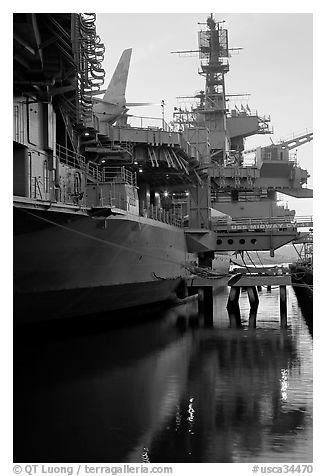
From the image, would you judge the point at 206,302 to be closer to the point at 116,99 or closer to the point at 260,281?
the point at 260,281

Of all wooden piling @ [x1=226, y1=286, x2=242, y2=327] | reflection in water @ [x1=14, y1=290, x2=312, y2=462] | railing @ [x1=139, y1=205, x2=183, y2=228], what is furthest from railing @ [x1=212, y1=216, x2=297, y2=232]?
reflection in water @ [x1=14, y1=290, x2=312, y2=462]

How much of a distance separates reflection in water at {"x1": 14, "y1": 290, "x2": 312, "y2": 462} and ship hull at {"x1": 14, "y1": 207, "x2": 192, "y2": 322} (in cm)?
111

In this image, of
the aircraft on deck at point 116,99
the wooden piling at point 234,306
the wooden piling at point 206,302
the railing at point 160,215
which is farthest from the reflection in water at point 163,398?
the aircraft on deck at point 116,99

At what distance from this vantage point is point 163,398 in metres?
10.0

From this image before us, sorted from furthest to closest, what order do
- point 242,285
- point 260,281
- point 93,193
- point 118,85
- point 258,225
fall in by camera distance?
point 258,225 < point 118,85 < point 242,285 < point 260,281 < point 93,193

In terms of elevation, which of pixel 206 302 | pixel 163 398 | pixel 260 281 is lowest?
pixel 163 398

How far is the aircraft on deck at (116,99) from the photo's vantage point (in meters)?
22.1

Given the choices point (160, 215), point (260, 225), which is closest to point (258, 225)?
point (260, 225)

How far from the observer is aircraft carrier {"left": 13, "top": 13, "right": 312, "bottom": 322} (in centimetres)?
1219

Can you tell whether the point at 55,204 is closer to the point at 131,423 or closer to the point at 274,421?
the point at 131,423

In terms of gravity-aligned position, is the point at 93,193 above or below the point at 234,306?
above

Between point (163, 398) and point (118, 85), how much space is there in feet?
54.0

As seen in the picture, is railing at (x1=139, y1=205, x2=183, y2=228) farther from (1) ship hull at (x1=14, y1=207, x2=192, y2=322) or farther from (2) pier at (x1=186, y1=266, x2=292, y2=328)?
(2) pier at (x1=186, y1=266, x2=292, y2=328)
